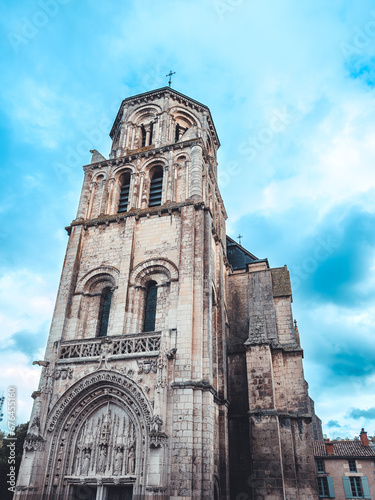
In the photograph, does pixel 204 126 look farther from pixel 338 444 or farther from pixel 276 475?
pixel 338 444

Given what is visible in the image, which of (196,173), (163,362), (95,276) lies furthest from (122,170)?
(163,362)

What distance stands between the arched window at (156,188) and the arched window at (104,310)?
15.5ft

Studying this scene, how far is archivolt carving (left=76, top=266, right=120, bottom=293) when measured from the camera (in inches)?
615

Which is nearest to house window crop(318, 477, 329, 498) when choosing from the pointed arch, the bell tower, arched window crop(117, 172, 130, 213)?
the bell tower

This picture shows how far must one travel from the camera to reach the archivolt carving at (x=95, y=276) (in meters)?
15.6

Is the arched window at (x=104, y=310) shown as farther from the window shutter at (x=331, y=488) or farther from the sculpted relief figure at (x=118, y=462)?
the window shutter at (x=331, y=488)

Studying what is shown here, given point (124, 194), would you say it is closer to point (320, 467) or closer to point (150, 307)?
point (150, 307)

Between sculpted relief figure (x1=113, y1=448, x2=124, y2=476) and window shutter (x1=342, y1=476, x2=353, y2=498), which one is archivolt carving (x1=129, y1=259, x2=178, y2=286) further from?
window shutter (x1=342, y1=476, x2=353, y2=498)

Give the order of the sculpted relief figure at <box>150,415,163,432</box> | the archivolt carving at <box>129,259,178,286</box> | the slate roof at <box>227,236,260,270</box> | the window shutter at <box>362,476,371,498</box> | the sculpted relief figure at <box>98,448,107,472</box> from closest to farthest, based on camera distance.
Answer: the sculpted relief figure at <box>150,415,163,432</box>, the sculpted relief figure at <box>98,448,107,472</box>, the archivolt carving at <box>129,259,178,286</box>, the slate roof at <box>227,236,260,270</box>, the window shutter at <box>362,476,371,498</box>

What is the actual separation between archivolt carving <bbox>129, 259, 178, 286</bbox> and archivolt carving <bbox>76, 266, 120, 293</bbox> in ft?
2.76

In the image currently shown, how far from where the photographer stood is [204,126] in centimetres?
2280

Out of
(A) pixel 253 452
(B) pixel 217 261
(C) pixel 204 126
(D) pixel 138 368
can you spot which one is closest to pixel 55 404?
(D) pixel 138 368

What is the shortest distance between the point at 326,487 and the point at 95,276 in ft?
65.2

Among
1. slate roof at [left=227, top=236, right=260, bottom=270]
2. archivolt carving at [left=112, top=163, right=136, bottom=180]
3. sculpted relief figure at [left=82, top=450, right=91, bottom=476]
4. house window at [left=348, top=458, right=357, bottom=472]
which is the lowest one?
sculpted relief figure at [left=82, top=450, right=91, bottom=476]
